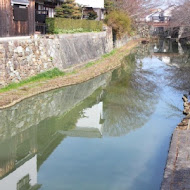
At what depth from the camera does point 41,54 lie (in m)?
16.0

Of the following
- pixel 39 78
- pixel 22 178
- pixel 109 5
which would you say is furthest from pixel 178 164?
pixel 109 5

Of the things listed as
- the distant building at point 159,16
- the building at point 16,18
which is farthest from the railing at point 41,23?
the distant building at point 159,16

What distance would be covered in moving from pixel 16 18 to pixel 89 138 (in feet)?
28.4

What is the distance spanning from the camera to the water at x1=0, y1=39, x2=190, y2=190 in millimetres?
6629

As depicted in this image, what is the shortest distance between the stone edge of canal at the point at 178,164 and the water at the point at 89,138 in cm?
43

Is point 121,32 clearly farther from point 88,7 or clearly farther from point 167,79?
point 167,79

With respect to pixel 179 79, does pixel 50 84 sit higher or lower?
higher

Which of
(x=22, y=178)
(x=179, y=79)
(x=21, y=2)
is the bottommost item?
(x=22, y=178)

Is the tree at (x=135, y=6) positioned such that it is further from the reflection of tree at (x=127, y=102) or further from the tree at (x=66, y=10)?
the reflection of tree at (x=127, y=102)

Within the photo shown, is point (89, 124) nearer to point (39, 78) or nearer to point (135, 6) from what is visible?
point (39, 78)

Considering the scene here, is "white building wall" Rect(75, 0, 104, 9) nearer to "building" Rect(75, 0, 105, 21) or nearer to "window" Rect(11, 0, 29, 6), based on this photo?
"building" Rect(75, 0, 105, 21)

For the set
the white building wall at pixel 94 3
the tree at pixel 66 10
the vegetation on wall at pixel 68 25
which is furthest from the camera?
the white building wall at pixel 94 3

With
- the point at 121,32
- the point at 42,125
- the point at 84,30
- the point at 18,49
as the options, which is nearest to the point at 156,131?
the point at 42,125

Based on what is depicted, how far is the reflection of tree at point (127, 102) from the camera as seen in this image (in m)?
10.5
